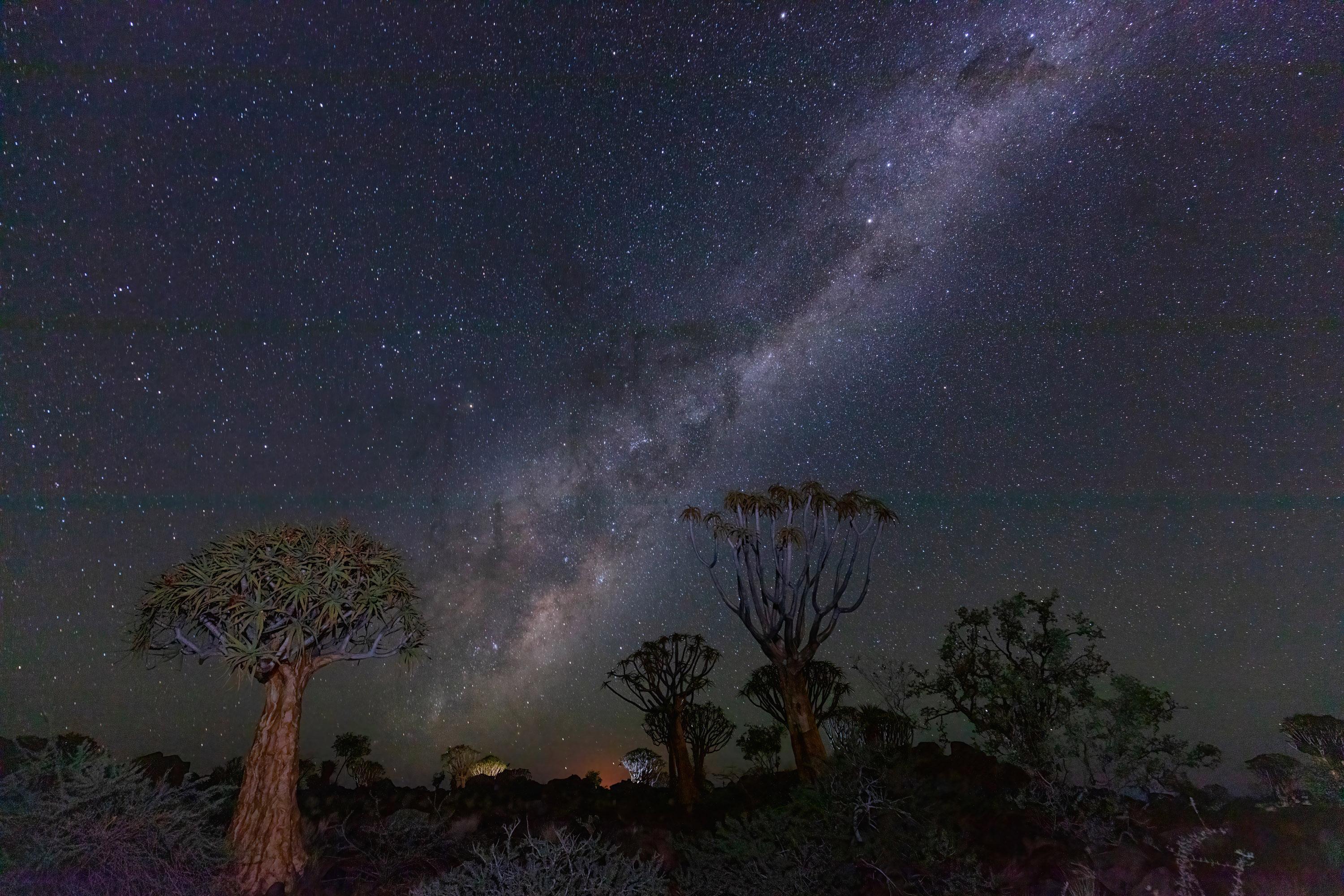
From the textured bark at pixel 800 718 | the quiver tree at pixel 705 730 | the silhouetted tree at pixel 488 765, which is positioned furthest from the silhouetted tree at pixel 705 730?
the silhouetted tree at pixel 488 765

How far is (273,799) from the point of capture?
9.45 metres

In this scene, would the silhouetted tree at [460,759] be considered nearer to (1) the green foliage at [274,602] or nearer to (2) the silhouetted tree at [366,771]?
(2) the silhouetted tree at [366,771]

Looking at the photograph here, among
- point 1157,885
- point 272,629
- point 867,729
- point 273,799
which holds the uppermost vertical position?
point 272,629

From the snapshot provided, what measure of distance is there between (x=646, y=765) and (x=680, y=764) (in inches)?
533

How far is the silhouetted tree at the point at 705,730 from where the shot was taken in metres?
22.1

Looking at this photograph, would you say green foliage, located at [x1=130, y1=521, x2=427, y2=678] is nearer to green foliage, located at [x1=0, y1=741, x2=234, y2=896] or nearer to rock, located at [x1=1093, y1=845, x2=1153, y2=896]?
green foliage, located at [x1=0, y1=741, x2=234, y2=896]

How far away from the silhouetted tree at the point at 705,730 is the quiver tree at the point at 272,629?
13650mm

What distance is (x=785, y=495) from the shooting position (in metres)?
17.5

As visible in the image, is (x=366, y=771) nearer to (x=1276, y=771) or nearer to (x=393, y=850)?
(x=393, y=850)

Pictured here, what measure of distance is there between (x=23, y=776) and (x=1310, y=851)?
52.7 feet

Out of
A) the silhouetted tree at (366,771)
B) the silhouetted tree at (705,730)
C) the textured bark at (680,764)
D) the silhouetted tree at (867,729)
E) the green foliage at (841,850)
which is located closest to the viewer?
the green foliage at (841,850)

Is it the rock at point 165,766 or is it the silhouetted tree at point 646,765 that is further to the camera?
the silhouetted tree at point 646,765

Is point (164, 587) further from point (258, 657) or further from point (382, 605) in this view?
point (382, 605)

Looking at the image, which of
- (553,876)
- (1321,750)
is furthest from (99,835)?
(1321,750)
